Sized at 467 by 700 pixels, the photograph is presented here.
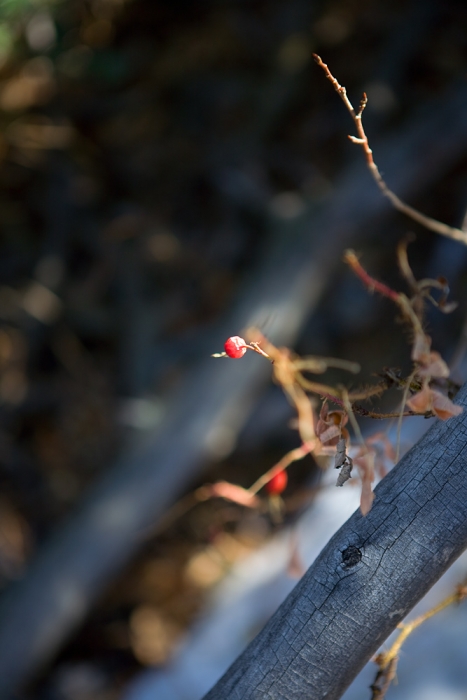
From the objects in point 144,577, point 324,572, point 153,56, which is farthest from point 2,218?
point 324,572

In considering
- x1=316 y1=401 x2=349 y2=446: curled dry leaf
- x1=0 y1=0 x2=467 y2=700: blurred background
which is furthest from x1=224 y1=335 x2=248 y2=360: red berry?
→ x1=0 y1=0 x2=467 y2=700: blurred background

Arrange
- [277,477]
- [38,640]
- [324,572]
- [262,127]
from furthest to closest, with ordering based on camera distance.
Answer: [262,127] → [38,640] → [277,477] → [324,572]

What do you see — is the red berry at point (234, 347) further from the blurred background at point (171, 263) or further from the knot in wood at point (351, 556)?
the blurred background at point (171, 263)

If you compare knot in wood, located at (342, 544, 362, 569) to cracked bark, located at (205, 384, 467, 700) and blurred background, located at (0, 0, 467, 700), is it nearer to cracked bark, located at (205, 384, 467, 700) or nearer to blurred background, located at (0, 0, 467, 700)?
cracked bark, located at (205, 384, 467, 700)

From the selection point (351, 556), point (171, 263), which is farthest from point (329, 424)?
point (171, 263)

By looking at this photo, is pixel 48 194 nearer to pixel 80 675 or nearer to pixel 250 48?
pixel 250 48

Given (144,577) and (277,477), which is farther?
(144,577)

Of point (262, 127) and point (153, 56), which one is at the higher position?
point (153, 56)

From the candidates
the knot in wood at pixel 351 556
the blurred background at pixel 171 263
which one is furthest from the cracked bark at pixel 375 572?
the blurred background at pixel 171 263
